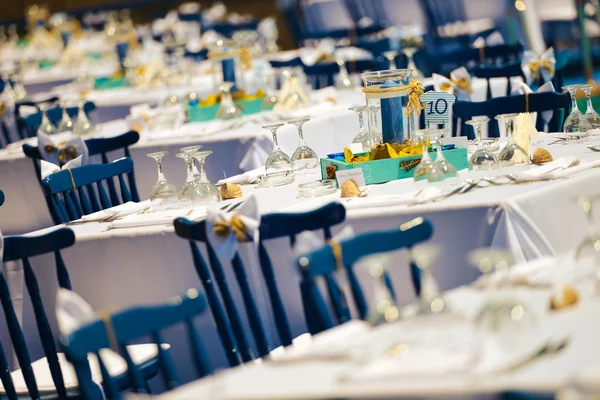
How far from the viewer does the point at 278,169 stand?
13.7 ft

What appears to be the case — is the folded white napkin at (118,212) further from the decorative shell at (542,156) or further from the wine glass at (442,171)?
the decorative shell at (542,156)

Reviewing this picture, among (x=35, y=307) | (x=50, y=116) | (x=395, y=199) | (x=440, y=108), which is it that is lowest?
(x=35, y=307)

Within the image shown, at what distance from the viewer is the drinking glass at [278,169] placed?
13.6ft

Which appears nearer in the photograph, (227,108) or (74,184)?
(74,184)

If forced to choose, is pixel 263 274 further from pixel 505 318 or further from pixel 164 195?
pixel 505 318

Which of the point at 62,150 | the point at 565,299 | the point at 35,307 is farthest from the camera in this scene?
the point at 62,150

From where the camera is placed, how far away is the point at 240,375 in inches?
84.9

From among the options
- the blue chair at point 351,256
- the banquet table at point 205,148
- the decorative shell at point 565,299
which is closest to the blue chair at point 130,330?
the blue chair at point 351,256

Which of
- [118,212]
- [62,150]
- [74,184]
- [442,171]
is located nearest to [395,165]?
[442,171]

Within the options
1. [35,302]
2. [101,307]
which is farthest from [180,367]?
[35,302]

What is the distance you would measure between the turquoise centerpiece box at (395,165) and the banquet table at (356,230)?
56 millimetres

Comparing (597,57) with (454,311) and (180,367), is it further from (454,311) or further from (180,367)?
(454,311)

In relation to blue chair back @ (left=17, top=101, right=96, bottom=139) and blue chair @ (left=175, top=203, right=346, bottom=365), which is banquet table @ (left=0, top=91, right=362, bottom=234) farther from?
blue chair @ (left=175, top=203, right=346, bottom=365)

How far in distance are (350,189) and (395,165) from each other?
0.90ft
